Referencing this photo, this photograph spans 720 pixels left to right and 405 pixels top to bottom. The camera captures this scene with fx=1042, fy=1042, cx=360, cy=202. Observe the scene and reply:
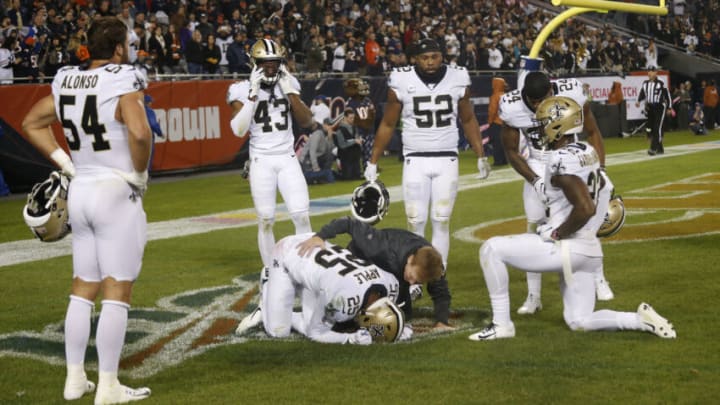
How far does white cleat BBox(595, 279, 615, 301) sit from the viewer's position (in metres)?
8.35

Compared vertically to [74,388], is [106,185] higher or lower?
higher

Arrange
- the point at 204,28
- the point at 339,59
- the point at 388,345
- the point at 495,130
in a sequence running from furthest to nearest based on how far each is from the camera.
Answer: the point at 339,59 < the point at 495,130 < the point at 204,28 < the point at 388,345

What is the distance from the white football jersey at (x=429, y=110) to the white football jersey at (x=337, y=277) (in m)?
1.83

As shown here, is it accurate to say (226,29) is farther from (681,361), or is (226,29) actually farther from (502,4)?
(681,361)

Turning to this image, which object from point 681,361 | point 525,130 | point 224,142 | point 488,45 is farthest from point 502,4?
point 681,361

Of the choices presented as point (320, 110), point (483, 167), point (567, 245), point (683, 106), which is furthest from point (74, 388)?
point (683, 106)

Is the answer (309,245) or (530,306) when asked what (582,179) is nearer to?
(530,306)

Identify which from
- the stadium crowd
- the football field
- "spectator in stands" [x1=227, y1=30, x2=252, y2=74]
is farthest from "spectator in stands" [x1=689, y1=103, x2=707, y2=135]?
the football field

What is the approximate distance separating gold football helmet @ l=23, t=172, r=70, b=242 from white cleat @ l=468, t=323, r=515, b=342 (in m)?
2.76

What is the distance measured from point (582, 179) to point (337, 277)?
1721 millimetres

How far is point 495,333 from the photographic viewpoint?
700cm

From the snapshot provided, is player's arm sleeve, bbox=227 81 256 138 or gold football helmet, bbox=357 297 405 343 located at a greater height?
player's arm sleeve, bbox=227 81 256 138

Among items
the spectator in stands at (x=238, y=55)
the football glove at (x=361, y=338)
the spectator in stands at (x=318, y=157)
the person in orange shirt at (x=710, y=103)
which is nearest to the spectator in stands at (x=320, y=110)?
the spectator in stands at (x=318, y=157)

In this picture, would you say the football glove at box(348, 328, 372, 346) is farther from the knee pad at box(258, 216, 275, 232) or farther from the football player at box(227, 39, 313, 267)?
the knee pad at box(258, 216, 275, 232)
